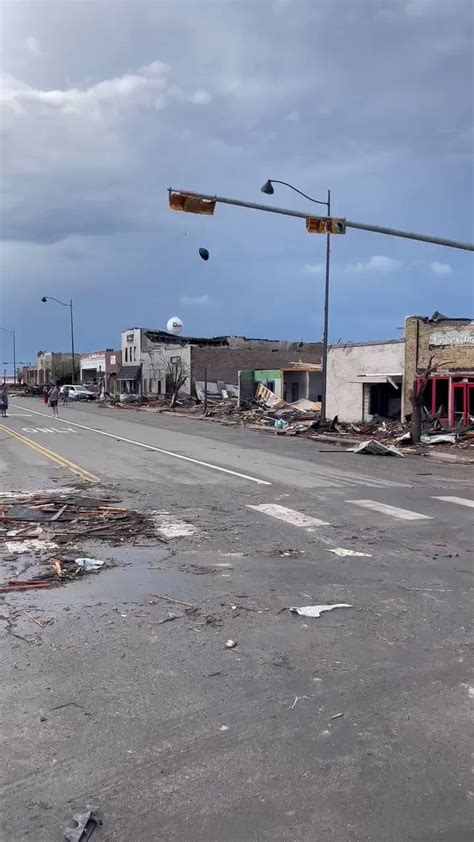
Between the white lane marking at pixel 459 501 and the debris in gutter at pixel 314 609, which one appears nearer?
the debris in gutter at pixel 314 609

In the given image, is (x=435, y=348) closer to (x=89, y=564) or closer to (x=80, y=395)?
(x=89, y=564)

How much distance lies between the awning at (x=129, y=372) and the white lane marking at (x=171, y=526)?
6214cm

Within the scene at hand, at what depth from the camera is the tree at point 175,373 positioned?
2348 inches

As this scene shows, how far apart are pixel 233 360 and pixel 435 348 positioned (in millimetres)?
37083

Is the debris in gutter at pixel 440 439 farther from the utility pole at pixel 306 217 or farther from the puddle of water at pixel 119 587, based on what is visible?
the puddle of water at pixel 119 587

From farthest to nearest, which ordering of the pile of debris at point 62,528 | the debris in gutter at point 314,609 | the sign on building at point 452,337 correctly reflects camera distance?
the sign on building at point 452,337 < the pile of debris at point 62,528 < the debris in gutter at point 314,609

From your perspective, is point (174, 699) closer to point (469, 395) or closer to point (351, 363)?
point (469, 395)

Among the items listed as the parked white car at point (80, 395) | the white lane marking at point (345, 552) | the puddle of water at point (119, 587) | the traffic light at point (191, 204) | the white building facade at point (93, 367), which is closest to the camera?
the puddle of water at point (119, 587)

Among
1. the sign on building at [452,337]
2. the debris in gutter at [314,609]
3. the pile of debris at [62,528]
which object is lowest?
the pile of debris at [62,528]

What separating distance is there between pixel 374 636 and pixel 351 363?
27.1m

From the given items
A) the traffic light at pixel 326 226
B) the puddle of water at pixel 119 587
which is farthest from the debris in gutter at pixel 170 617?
the traffic light at pixel 326 226

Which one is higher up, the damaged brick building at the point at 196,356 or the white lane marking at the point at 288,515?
the damaged brick building at the point at 196,356

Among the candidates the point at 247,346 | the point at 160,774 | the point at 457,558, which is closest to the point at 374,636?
the point at 160,774

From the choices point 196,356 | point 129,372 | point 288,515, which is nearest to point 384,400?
point 288,515
